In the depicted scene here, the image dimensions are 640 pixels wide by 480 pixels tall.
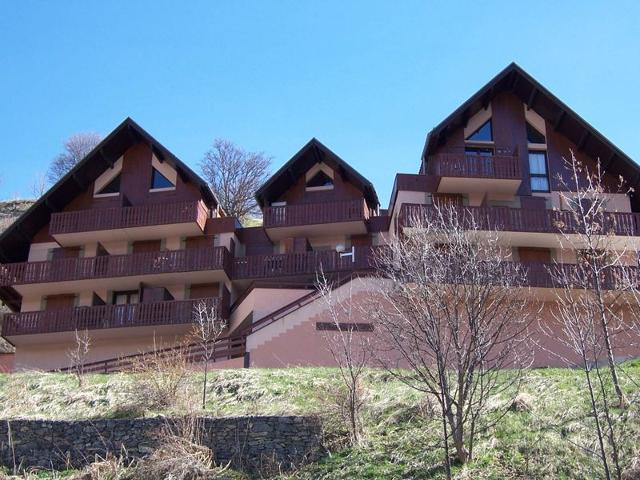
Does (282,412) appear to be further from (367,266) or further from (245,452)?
(367,266)

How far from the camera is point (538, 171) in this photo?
1374 inches

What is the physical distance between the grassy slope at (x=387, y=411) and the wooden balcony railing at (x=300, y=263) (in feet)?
27.3

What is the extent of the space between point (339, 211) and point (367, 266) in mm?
2885

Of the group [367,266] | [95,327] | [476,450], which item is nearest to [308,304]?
[367,266]

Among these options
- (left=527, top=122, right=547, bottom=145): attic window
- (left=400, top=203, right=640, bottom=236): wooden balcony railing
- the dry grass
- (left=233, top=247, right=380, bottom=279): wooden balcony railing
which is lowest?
the dry grass

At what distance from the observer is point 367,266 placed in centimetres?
3219

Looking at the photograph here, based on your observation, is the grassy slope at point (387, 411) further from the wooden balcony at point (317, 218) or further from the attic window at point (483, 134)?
the attic window at point (483, 134)

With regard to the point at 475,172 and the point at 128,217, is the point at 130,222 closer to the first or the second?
the point at 128,217

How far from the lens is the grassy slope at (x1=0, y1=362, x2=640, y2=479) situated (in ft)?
57.1

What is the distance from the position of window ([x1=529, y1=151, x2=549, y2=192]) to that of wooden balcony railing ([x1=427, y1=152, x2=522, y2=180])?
1.52m

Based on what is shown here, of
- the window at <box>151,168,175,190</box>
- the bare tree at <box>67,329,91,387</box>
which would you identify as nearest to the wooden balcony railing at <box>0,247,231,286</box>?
the bare tree at <box>67,329,91,387</box>

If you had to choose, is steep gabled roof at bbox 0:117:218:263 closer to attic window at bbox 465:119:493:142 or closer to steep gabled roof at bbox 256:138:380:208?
steep gabled roof at bbox 256:138:380:208

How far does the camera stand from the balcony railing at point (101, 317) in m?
32.3

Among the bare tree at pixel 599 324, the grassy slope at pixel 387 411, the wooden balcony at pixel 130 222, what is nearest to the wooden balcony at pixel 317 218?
the wooden balcony at pixel 130 222
